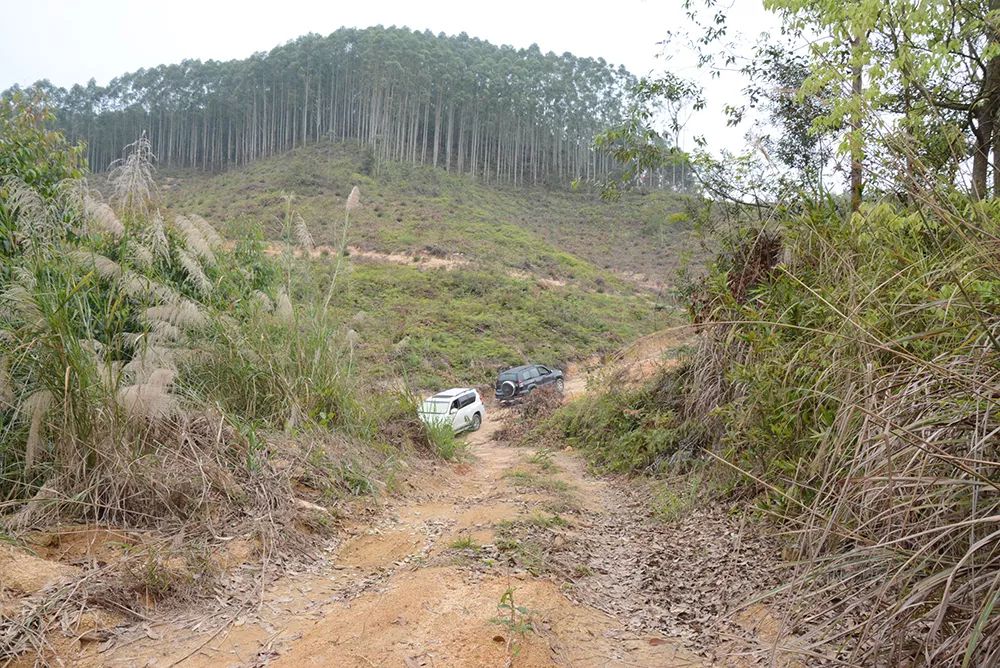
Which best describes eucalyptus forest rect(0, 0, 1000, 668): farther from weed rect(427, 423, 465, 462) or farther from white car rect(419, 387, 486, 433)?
white car rect(419, 387, 486, 433)

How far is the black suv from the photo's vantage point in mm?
20172

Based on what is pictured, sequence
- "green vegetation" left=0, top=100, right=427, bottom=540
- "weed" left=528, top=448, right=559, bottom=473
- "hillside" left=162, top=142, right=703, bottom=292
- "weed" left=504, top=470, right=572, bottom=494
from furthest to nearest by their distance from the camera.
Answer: "hillside" left=162, top=142, right=703, bottom=292, "weed" left=528, top=448, right=559, bottom=473, "weed" left=504, top=470, right=572, bottom=494, "green vegetation" left=0, top=100, right=427, bottom=540

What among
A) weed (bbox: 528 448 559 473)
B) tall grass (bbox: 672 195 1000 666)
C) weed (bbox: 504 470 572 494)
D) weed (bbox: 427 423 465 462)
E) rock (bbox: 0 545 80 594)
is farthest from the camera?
weed (bbox: 528 448 559 473)

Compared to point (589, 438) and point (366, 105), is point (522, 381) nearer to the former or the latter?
point (589, 438)

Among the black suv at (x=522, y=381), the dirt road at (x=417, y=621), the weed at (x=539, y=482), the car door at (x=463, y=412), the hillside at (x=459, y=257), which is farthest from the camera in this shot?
the hillside at (x=459, y=257)

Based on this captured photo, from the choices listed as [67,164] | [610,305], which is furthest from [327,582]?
[610,305]

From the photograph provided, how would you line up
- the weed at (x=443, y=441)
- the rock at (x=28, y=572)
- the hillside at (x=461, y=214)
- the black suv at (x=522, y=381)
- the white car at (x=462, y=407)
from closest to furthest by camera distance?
the rock at (x=28, y=572) < the weed at (x=443, y=441) < the white car at (x=462, y=407) < the black suv at (x=522, y=381) < the hillside at (x=461, y=214)

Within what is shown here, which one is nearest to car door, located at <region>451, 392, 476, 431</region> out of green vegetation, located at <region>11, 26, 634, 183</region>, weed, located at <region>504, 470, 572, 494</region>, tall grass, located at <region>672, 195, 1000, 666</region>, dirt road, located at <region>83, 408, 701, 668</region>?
weed, located at <region>504, 470, 572, 494</region>

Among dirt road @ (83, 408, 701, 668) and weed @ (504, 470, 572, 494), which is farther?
weed @ (504, 470, 572, 494)

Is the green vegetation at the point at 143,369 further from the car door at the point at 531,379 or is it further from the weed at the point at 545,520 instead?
the car door at the point at 531,379

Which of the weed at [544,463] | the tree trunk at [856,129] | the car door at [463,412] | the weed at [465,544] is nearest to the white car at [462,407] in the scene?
the car door at [463,412]

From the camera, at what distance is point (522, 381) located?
67.4 feet

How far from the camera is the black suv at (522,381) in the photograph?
20172 mm

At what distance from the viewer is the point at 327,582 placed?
4723 mm
